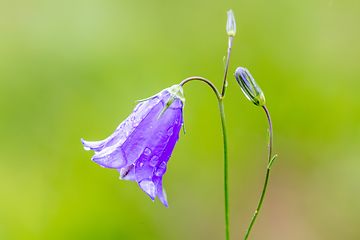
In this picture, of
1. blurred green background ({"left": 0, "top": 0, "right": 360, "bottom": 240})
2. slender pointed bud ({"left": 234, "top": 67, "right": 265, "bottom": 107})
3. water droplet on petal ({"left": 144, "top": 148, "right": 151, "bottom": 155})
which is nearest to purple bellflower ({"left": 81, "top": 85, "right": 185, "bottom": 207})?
water droplet on petal ({"left": 144, "top": 148, "right": 151, "bottom": 155})

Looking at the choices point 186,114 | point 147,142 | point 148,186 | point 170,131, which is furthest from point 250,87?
point 186,114

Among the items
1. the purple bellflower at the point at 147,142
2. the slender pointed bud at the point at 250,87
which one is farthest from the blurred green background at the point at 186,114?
the slender pointed bud at the point at 250,87

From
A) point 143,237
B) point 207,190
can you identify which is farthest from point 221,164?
point 143,237

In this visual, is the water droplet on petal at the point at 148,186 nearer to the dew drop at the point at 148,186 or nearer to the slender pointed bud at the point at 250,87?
the dew drop at the point at 148,186

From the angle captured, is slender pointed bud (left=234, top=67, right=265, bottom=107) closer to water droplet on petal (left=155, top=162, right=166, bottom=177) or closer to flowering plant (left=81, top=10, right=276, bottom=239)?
flowering plant (left=81, top=10, right=276, bottom=239)
